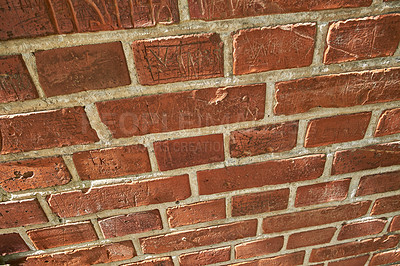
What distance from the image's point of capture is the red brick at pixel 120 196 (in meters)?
0.56

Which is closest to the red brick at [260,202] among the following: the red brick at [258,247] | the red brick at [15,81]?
the red brick at [258,247]

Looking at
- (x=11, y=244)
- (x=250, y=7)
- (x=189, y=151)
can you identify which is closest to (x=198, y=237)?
(x=189, y=151)

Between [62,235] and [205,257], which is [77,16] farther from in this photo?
[205,257]

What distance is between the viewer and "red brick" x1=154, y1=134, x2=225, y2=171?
524mm

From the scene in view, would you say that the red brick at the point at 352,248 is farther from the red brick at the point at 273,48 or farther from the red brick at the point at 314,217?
the red brick at the point at 273,48

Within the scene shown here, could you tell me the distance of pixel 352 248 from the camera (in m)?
0.77

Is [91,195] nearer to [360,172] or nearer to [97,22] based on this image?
[97,22]

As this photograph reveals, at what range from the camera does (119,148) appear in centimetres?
52

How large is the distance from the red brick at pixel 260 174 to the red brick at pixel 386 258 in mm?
510

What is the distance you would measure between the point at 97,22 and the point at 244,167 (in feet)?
1.53

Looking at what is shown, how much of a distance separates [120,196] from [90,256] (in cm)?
26

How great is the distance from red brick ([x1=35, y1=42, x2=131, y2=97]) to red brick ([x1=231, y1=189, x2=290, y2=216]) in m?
0.45

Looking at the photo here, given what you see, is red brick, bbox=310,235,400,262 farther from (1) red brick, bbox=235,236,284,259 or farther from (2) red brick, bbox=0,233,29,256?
(2) red brick, bbox=0,233,29,256

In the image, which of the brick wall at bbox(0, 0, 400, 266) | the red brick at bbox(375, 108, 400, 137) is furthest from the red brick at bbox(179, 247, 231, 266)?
the red brick at bbox(375, 108, 400, 137)
